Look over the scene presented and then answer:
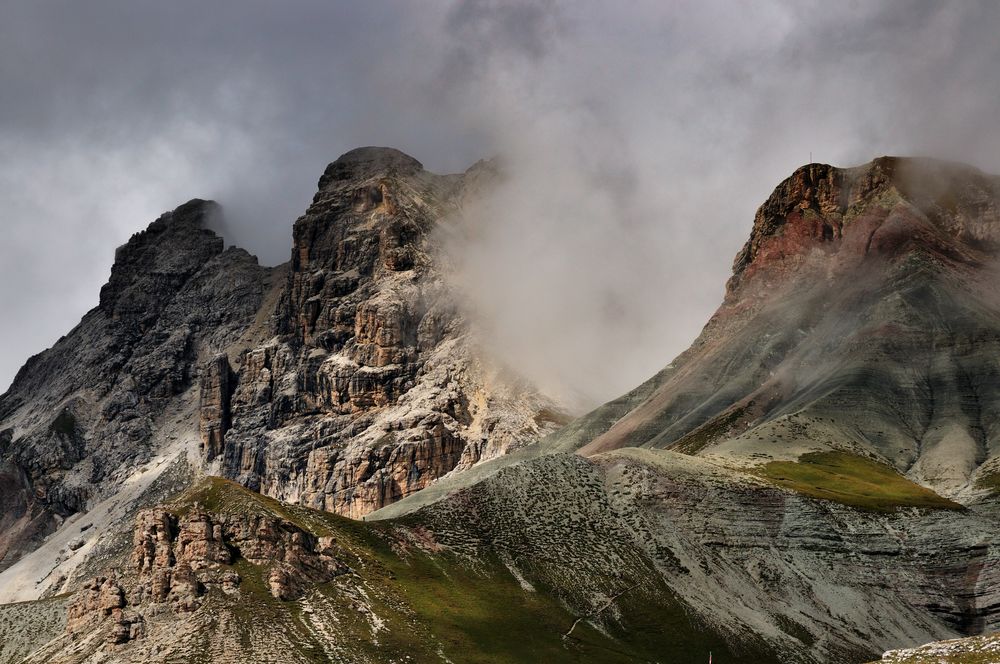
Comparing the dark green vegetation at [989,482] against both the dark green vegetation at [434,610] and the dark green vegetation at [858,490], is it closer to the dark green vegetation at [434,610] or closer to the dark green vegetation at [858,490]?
the dark green vegetation at [858,490]

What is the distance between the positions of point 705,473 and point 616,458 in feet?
50.7

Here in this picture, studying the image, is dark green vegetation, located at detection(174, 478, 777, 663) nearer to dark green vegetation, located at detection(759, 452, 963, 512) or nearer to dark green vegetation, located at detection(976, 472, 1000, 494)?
dark green vegetation, located at detection(759, 452, 963, 512)

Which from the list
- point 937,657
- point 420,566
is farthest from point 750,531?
point 937,657

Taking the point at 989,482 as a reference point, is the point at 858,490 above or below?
above

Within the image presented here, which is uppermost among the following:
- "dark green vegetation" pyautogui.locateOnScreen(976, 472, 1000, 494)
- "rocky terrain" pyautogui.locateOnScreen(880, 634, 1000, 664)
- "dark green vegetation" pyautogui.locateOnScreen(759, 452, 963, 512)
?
"dark green vegetation" pyautogui.locateOnScreen(759, 452, 963, 512)

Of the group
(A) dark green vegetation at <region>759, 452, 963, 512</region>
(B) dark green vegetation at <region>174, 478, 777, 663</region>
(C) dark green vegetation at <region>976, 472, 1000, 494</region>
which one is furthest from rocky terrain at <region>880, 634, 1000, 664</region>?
(C) dark green vegetation at <region>976, 472, 1000, 494</region>

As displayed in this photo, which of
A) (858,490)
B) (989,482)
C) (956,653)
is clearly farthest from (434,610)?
(989,482)

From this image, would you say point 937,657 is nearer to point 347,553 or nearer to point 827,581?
point 347,553

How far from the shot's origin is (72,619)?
124 metres

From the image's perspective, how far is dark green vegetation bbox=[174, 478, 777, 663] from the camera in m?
122

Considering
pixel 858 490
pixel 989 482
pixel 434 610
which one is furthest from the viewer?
pixel 989 482

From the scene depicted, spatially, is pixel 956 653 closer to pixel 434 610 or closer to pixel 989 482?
pixel 434 610

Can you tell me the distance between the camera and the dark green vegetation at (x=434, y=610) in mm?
121500

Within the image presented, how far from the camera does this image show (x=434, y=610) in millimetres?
134625
